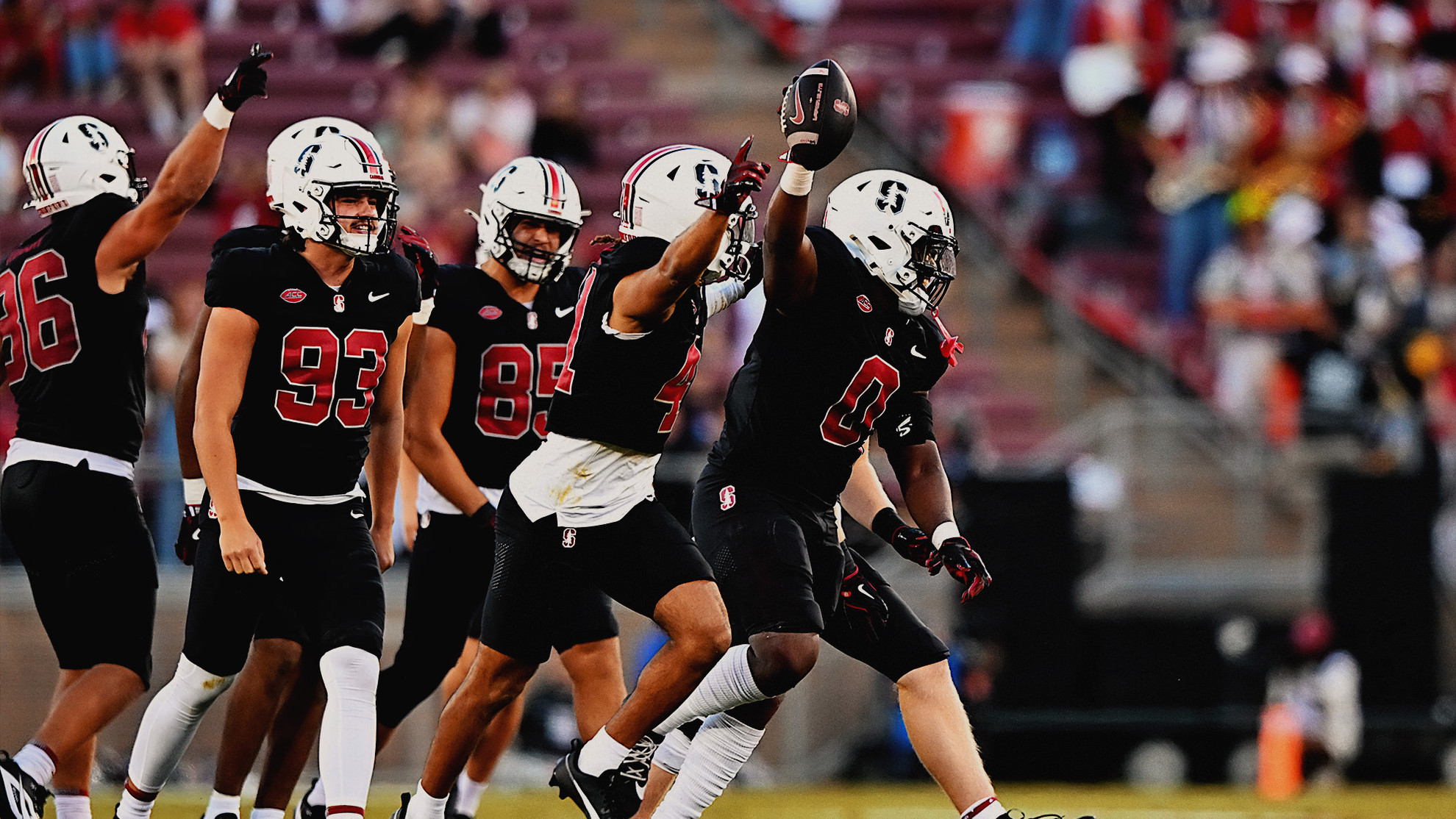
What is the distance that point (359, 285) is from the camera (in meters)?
6.19

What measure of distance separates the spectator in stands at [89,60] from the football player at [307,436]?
968 centimetres

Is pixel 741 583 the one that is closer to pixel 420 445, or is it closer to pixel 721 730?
pixel 721 730

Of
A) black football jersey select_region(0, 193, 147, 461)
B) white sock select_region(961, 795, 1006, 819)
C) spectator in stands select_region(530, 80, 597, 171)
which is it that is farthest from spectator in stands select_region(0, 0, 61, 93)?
white sock select_region(961, 795, 1006, 819)

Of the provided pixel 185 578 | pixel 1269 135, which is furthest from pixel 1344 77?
pixel 185 578

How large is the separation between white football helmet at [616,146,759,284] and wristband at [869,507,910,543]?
0.98 meters

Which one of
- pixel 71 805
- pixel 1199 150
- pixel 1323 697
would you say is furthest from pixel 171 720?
pixel 1199 150

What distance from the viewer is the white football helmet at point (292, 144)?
20.3 ft

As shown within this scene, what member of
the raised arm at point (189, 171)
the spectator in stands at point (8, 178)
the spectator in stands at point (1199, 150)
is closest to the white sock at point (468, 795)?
the raised arm at point (189, 171)

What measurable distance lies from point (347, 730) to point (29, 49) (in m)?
10.7

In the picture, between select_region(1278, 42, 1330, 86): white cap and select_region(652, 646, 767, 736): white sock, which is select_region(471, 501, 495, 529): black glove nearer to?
select_region(652, 646, 767, 736): white sock

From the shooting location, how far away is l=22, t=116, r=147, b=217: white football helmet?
664 centimetres

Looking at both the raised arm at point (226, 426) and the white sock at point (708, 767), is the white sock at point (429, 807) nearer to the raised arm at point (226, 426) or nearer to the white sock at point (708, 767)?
the white sock at point (708, 767)

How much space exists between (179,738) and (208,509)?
71 cm

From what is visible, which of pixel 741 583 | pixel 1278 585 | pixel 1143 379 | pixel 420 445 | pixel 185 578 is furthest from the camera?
pixel 1143 379
